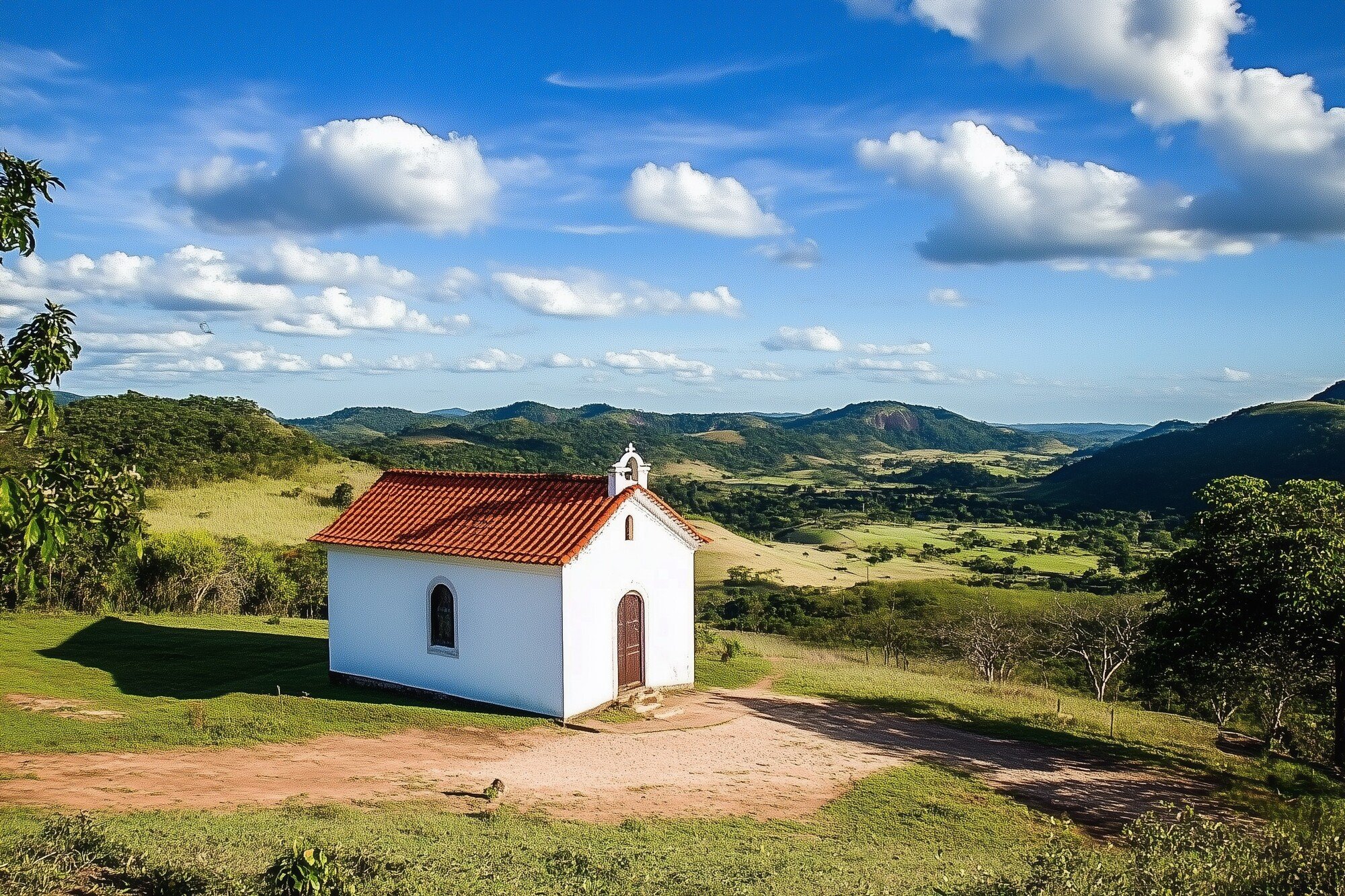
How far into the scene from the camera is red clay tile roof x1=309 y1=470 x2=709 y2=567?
699 inches

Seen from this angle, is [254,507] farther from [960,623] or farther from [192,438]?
[960,623]

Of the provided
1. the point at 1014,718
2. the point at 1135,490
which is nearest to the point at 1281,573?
the point at 1014,718

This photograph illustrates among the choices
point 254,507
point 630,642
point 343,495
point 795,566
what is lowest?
point 795,566

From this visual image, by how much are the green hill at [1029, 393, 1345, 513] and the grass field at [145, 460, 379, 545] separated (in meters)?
74.9

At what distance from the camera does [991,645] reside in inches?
1083

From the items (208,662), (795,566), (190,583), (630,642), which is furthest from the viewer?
(795,566)

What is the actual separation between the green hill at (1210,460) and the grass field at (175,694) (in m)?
78.2

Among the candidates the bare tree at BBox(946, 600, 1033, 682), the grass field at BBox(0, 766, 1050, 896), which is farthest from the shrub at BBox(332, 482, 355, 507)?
the grass field at BBox(0, 766, 1050, 896)

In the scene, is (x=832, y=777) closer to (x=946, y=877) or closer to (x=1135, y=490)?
(x=946, y=877)

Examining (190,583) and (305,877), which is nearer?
(305,877)

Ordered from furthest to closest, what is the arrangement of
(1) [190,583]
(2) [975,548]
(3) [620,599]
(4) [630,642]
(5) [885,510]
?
(5) [885,510] → (2) [975,548] → (1) [190,583] → (4) [630,642] → (3) [620,599]

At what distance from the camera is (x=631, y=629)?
19.0m

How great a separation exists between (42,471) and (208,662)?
18.2m

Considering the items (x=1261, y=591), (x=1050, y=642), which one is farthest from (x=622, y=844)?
(x=1050, y=642)
